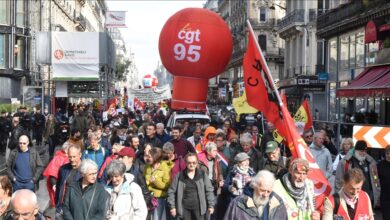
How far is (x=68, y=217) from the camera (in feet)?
20.1

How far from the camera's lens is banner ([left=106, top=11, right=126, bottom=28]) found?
163 feet

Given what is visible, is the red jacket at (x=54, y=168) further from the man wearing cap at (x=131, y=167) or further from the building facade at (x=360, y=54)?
the building facade at (x=360, y=54)

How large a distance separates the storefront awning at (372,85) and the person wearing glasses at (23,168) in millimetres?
10798

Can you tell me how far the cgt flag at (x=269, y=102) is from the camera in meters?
6.79

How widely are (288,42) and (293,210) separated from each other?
47.4 meters

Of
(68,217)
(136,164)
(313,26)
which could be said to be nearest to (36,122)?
(136,164)

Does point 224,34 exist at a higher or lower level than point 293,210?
higher

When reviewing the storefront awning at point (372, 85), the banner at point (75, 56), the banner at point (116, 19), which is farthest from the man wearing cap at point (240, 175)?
the banner at point (116, 19)

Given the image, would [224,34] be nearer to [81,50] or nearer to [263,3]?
[81,50]

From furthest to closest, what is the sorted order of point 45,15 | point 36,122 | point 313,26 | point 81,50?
1. point 45,15
2. point 313,26
3. point 81,50
4. point 36,122

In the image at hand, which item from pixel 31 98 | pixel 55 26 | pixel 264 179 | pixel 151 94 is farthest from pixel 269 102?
pixel 55 26

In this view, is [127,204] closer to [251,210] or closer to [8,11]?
[251,210]

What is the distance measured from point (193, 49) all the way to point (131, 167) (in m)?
14.8

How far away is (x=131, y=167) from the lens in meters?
8.33
